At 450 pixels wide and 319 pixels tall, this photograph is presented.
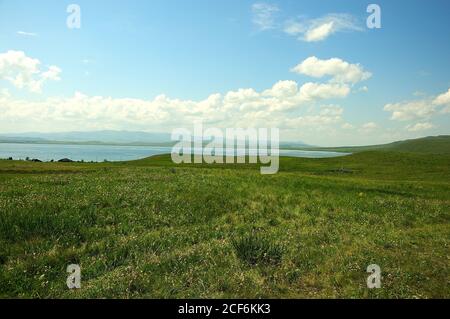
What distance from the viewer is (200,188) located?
75.6 feet

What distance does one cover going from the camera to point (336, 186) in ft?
106

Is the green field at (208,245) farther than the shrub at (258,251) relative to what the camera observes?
No

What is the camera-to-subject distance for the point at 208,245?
12188 millimetres

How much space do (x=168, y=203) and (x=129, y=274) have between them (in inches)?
363

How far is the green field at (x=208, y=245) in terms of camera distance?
29.3 ft

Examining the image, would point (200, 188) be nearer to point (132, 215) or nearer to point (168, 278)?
point (132, 215)

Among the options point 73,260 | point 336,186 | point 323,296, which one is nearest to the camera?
point 323,296

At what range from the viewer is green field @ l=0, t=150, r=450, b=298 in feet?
29.3

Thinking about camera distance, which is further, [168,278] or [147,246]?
[147,246]

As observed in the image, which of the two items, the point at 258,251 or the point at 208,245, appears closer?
the point at 258,251

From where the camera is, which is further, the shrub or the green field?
the shrub
